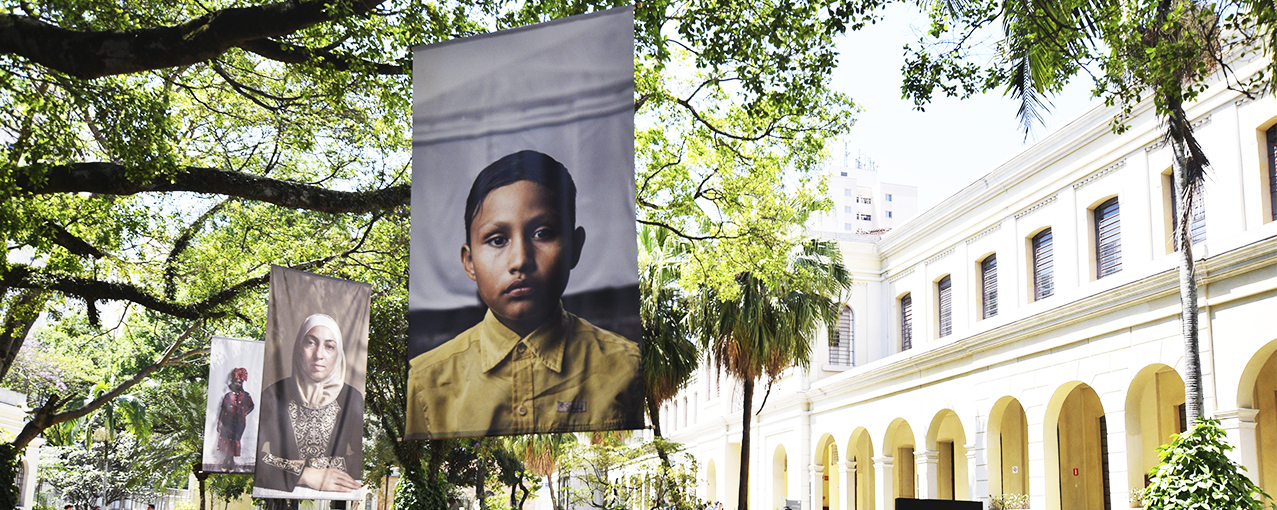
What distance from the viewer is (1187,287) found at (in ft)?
48.2

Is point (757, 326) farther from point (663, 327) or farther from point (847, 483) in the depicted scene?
point (847, 483)

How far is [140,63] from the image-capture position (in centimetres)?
892

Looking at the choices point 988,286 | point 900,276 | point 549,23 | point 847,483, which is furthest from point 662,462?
point 549,23

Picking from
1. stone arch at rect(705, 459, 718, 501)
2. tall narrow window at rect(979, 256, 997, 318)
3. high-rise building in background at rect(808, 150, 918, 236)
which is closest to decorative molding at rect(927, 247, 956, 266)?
tall narrow window at rect(979, 256, 997, 318)

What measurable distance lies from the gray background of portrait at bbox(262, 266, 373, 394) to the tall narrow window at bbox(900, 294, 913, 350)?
70.9 ft

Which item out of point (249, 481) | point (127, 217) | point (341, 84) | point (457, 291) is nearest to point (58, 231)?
point (127, 217)

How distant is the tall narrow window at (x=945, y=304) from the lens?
95.1 feet

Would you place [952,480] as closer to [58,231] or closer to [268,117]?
[268,117]

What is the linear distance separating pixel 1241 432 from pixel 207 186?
589 inches

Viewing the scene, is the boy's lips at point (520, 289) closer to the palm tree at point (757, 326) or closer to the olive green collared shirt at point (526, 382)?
the olive green collared shirt at point (526, 382)

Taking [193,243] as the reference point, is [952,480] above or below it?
below

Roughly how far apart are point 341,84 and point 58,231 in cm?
426

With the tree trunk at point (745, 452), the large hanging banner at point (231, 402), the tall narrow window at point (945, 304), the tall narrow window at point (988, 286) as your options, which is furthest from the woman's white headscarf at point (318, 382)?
the tall narrow window at point (945, 304)

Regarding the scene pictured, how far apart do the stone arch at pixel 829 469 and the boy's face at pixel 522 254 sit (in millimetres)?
26369
